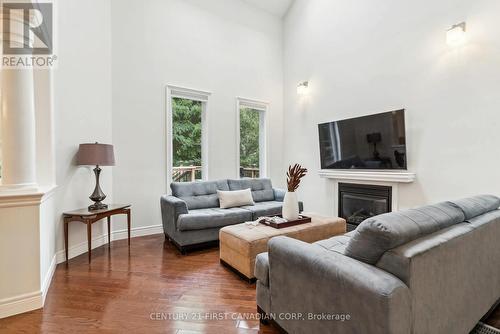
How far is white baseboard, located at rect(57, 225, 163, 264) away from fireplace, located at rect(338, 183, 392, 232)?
3.16m

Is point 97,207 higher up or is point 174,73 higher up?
point 174,73

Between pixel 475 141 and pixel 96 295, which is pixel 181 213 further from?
pixel 475 141

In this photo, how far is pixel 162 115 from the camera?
429cm

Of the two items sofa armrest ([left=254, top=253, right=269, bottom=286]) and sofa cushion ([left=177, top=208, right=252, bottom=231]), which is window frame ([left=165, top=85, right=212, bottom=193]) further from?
sofa armrest ([left=254, top=253, right=269, bottom=286])

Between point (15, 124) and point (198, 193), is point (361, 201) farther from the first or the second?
point (15, 124)

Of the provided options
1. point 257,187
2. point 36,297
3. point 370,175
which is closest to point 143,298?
point 36,297

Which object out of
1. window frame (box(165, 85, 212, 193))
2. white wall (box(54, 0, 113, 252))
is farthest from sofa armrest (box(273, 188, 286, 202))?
white wall (box(54, 0, 113, 252))

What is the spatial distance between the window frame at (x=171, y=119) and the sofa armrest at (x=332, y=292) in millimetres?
3107

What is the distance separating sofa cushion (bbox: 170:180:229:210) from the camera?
393 centimetres

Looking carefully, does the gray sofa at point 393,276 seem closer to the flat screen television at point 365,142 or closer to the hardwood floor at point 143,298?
the hardwood floor at point 143,298

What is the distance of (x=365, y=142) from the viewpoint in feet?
13.4

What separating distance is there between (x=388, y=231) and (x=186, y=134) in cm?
403

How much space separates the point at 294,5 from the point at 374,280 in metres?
5.94

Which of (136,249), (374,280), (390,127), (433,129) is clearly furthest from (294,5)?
(374,280)
